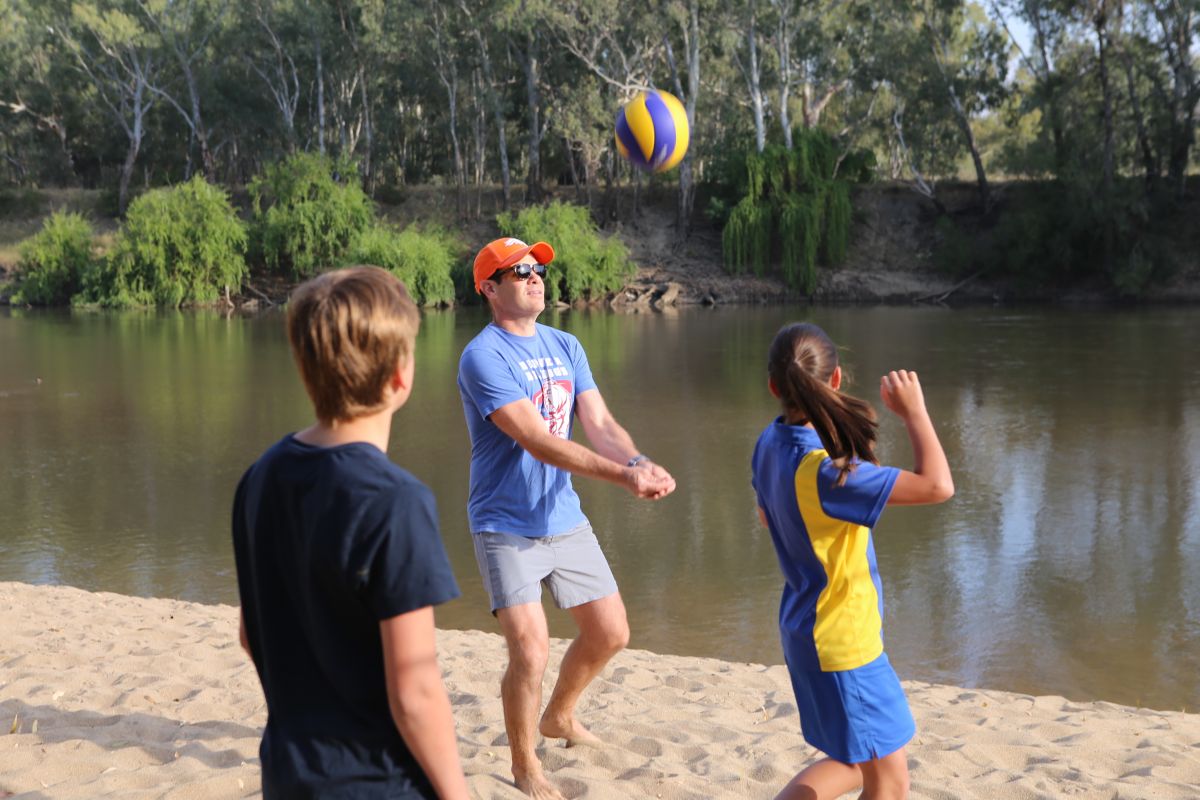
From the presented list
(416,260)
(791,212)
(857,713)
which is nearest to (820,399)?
(857,713)

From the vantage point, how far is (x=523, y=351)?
421cm

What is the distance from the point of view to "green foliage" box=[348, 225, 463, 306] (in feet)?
129

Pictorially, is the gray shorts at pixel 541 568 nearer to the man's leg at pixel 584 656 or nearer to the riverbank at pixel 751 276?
the man's leg at pixel 584 656

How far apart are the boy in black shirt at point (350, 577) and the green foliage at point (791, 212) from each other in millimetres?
40974

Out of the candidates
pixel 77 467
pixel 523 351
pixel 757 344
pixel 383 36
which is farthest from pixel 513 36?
pixel 523 351

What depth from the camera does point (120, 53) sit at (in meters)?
51.1

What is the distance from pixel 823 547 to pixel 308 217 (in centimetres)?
4102

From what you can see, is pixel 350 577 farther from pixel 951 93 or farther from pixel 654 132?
pixel 951 93

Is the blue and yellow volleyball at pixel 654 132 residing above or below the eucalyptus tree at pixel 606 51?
below

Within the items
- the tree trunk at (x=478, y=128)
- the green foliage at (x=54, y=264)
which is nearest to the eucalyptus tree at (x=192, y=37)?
the green foliage at (x=54, y=264)

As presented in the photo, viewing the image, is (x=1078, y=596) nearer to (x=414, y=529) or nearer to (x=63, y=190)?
(x=414, y=529)

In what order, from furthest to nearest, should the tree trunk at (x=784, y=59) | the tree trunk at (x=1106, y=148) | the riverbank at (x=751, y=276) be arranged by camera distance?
the tree trunk at (x=784, y=59)
the riverbank at (x=751, y=276)
the tree trunk at (x=1106, y=148)


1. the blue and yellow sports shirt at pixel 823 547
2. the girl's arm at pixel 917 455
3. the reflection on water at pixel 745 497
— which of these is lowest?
the reflection on water at pixel 745 497

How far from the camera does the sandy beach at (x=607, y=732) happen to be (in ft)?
13.4
